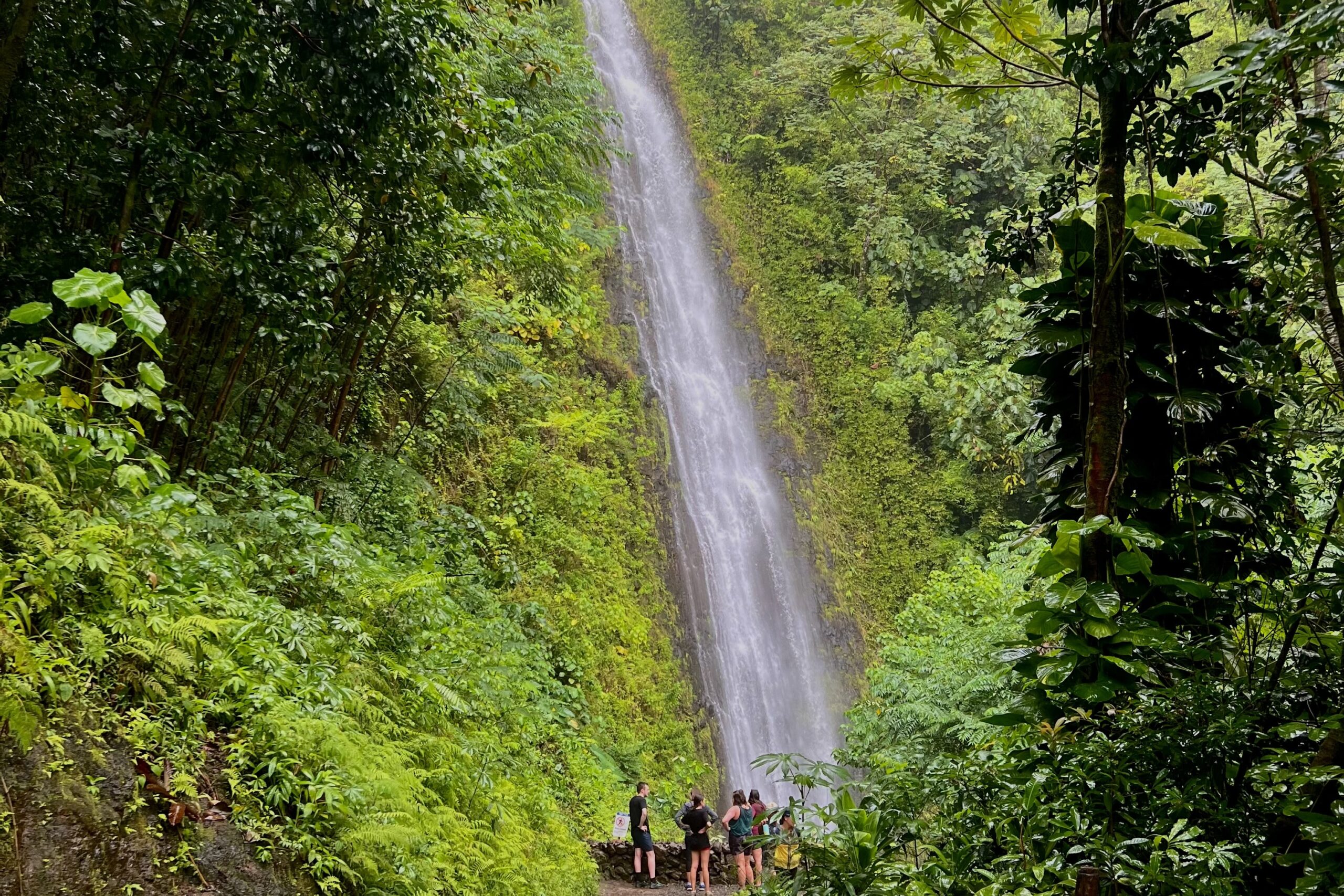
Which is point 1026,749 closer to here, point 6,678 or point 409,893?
point 409,893

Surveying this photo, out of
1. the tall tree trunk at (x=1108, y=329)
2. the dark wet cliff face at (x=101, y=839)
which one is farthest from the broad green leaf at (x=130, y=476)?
the tall tree trunk at (x=1108, y=329)

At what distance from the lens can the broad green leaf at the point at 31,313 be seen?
9.70ft

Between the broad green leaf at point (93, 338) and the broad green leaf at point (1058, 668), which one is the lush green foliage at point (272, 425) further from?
the broad green leaf at point (1058, 668)

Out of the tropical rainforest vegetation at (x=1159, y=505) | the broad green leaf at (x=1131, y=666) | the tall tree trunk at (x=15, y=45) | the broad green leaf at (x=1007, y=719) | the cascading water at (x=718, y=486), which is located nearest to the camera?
the tropical rainforest vegetation at (x=1159, y=505)

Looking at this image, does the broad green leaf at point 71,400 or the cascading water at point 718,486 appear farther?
the cascading water at point 718,486

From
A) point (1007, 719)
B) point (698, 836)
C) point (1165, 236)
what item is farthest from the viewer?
point (698, 836)

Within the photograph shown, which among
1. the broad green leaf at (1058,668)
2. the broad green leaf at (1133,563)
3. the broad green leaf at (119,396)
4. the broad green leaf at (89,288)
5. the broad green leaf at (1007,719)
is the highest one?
the broad green leaf at (89,288)

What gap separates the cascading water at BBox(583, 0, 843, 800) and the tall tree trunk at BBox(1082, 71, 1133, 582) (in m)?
11.9

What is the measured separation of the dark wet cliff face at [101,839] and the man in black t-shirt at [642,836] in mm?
5530

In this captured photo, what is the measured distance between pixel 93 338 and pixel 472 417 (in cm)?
727

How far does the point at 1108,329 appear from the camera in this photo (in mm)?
2598

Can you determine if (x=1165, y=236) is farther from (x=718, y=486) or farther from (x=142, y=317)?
(x=718, y=486)

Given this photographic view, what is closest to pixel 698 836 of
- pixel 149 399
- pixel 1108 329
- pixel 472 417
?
pixel 472 417

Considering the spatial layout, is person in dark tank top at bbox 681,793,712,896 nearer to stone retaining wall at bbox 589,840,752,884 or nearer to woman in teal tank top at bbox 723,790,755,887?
woman in teal tank top at bbox 723,790,755,887
